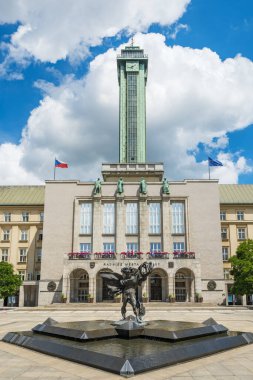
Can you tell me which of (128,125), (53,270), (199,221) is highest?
(128,125)

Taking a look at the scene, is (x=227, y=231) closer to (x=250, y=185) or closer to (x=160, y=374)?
(x=250, y=185)

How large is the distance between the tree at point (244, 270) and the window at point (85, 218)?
2261 cm

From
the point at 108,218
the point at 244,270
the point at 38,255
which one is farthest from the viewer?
the point at 38,255

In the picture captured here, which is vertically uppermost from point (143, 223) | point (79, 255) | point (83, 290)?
point (143, 223)

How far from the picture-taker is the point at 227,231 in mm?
62750

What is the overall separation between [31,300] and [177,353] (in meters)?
51.7

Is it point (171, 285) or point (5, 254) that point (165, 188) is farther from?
point (5, 254)

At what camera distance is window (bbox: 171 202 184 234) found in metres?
55.5

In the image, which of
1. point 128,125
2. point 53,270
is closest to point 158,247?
point 53,270

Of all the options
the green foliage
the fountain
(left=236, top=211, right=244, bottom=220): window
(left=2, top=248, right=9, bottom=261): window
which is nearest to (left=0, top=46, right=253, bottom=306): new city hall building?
(left=2, top=248, right=9, bottom=261): window

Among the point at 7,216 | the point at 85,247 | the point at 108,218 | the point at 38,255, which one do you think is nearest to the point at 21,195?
the point at 7,216

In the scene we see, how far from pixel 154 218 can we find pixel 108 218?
7456 millimetres

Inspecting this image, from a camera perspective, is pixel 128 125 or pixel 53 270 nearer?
pixel 53 270

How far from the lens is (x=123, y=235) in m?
54.7
